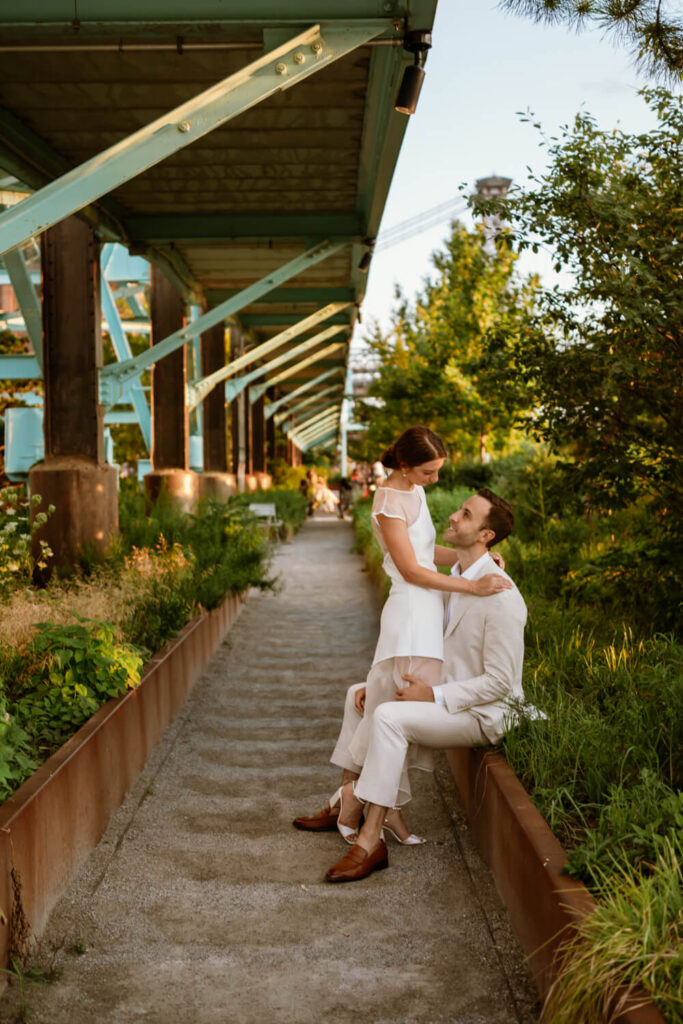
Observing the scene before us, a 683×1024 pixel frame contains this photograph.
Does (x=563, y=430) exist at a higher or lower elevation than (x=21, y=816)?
higher

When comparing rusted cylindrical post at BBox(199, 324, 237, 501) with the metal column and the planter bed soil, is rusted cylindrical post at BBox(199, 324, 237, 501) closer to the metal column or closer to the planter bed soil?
the metal column

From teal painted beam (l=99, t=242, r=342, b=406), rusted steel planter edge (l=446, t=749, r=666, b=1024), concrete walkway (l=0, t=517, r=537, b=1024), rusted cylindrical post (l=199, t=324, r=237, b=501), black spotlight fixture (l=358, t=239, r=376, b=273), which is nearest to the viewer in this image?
rusted steel planter edge (l=446, t=749, r=666, b=1024)

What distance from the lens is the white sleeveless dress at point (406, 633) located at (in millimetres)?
4594

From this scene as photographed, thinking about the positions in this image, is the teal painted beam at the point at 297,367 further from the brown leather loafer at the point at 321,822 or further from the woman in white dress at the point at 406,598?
the brown leather loafer at the point at 321,822

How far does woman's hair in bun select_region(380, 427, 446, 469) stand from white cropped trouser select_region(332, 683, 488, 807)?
1.03 meters

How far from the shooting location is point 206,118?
5.61 meters

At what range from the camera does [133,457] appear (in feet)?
118

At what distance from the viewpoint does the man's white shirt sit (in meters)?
4.49

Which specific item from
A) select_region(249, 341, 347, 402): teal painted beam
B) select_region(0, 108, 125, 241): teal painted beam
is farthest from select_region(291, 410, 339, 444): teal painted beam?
select_region(0, 108, 125, 241): teal painted beam

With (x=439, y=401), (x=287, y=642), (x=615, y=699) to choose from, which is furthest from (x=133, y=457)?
(x=615, y=699)

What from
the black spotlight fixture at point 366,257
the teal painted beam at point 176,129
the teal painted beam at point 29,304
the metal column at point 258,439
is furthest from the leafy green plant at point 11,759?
the metal column at point 258,439

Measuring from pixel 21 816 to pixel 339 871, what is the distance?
1.32m

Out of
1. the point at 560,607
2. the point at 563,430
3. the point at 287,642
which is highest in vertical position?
the point at 563,430

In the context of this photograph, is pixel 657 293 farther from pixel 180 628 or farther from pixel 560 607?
pixel 180 628
